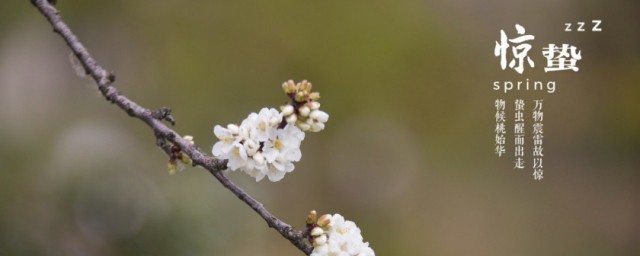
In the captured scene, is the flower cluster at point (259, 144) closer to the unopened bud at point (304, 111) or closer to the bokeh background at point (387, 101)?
the unopened bud at point (304, 111)

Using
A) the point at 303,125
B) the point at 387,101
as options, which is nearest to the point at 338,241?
the point at 303,125

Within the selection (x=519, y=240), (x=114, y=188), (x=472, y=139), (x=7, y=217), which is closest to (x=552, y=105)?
(x=472, y=139)

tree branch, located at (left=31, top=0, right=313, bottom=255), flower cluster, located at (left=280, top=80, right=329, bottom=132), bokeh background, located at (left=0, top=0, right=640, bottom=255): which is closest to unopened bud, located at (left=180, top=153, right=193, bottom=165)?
tree branch, located at (left=31, top=0, right=313, bottom=255)

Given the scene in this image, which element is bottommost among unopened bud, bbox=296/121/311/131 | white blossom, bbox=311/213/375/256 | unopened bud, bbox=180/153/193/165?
white blossom, bbox=311/213/375/256

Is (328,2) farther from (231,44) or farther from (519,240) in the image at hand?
(519,240)

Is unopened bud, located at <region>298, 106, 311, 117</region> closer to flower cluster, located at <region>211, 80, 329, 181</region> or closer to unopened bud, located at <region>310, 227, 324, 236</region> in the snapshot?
flower cluster, located at <region>211, 80, 329, 181</region>

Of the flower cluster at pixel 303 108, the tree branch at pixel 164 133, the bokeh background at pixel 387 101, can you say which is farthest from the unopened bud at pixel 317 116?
the bokeh background at pixel 387 101
